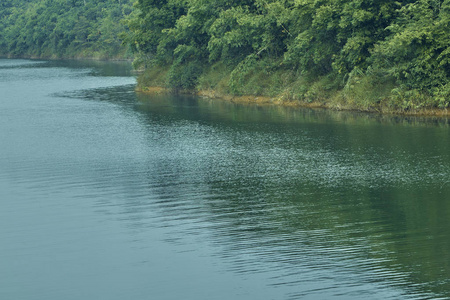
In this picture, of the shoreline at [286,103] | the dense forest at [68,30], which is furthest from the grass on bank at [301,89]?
the dense forest at [68,30]

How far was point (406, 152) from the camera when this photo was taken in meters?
30.1

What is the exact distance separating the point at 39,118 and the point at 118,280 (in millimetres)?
31583

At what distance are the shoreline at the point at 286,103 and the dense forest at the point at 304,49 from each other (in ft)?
0.65

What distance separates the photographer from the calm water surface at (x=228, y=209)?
53.0 feet

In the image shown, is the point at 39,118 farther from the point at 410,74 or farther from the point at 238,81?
the point at 410,74

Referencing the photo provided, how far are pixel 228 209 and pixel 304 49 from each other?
82.8 feet

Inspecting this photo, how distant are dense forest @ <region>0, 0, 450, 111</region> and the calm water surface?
8.07 ft

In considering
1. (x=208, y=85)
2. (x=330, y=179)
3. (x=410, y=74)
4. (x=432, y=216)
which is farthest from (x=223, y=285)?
(x=208, y=85)

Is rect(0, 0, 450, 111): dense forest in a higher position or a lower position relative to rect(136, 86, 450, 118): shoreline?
higher

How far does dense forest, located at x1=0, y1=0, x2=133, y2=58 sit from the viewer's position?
4606 inches

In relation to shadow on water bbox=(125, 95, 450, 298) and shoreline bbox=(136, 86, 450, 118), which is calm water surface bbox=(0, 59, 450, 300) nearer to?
shadow on water bbox=(125, 95, 450, 298)

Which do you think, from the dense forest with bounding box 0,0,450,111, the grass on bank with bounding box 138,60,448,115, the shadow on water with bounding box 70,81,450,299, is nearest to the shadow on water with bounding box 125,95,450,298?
the shadow on water with bounding box 70,81,450,299

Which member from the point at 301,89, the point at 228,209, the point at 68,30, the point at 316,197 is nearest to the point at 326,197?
the point at 316,197

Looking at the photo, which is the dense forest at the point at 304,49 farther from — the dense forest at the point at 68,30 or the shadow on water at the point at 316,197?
the dense forest at the point at 68,30
